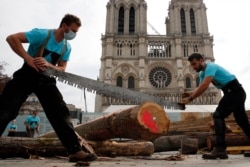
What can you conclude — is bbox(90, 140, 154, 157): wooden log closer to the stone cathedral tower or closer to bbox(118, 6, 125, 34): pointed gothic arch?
the stone cathedral tower

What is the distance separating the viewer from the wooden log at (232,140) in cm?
602

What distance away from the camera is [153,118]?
3.42 meters

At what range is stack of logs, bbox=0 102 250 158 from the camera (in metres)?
3.41

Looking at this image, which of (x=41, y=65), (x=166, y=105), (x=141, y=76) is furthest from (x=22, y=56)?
(x=141, y=76)

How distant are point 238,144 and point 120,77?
27.2m

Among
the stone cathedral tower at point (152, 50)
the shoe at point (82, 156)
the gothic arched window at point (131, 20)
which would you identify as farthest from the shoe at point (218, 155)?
the gothic arched window at point (131, 20)

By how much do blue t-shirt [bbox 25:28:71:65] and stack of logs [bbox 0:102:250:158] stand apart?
4.05 feet

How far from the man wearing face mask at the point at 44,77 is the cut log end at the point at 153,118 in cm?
88

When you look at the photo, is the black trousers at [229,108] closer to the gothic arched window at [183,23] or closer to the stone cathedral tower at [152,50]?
the stone cathedral tower at [152,50]

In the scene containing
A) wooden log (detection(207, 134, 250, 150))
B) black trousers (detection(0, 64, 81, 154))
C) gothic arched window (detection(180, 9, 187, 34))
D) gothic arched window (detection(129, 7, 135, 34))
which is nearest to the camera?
Result: black trousers (detection(0, 64, 81, 154))

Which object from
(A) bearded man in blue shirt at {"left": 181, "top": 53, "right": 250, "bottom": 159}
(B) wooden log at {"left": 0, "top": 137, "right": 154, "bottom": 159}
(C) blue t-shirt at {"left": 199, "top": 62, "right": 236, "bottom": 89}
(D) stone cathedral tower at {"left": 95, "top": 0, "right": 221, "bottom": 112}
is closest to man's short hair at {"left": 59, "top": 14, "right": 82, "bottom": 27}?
(A) bearded man in blue shirt at {"left": 181, "top": 53, "right": 250, "bottom": 159}

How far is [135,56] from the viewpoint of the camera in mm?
33688

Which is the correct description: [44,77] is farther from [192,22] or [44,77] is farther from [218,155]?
[192,22]

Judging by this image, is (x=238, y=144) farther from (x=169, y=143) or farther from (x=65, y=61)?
(x=65, y=61)
